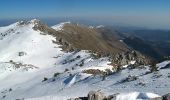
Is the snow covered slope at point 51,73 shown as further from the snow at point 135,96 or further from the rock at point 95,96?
the rock at point 95,96

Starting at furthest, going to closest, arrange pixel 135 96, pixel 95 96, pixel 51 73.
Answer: pixel 51 73, pixel 95 96, pixel 135 96

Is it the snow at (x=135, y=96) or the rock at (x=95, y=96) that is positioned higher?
the snow at (x=135, y=96)

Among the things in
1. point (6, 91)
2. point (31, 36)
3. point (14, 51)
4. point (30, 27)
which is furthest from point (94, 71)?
point (30, 27)

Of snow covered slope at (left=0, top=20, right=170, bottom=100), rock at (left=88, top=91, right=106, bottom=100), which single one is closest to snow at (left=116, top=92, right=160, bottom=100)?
snow covered slope at (left=0, top=20, right=170, bottom=100)

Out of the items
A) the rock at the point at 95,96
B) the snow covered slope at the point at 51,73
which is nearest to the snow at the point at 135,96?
the snow covered slope at the point at 51,73

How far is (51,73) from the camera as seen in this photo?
2933 inches

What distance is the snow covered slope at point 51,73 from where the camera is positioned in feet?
142

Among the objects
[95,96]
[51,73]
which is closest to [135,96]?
[95,96]

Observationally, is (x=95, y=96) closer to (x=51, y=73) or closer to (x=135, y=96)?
(x=135, y=96)

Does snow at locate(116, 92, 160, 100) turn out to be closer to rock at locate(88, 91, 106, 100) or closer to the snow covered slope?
the snow covered slope

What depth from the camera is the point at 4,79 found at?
244ft

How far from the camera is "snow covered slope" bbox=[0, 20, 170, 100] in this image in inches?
1703

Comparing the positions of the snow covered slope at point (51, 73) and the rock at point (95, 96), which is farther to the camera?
the snow covered slope at point (51, 73)

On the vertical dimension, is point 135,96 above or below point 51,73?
above
